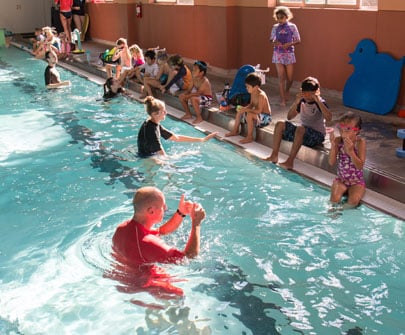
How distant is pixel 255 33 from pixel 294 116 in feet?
16.5

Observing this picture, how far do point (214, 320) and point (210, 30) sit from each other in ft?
32.2

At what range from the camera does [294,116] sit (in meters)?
7.04

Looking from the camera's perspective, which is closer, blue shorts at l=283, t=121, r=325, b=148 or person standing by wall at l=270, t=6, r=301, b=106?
blue shorts at l=283, t=121, r=325, b=148

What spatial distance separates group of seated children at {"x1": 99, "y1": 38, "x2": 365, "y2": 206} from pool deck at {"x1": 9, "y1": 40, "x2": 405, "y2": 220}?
0.52 ft

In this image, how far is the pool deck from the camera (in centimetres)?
571

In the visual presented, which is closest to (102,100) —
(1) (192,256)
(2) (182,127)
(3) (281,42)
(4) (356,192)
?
(2) (182,127)

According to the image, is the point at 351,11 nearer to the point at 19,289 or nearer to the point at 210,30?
the point at 210,30

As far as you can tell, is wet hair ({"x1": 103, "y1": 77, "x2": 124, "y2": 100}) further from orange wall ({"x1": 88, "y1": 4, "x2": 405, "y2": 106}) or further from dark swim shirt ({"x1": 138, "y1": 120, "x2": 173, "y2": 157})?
dark swim shirt ({"x1": 138, "y1": 120, "x2": 173, "y2": 157})

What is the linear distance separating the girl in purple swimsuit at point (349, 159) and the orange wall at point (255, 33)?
3060 millimetres

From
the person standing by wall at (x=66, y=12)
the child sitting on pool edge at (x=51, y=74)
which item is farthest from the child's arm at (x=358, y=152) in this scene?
the person standing by wall at (x=66, y=12)

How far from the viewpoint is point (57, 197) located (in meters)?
6.28

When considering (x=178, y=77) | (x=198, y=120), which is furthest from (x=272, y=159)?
(x=178, y=77)

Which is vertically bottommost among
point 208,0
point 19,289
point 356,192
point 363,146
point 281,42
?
point 19,289

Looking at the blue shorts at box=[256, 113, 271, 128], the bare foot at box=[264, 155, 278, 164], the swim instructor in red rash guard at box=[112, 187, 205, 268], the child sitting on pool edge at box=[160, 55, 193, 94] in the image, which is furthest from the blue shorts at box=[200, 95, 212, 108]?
the swim instructor in red rash guard at box=[112, 187, 205, 268]
